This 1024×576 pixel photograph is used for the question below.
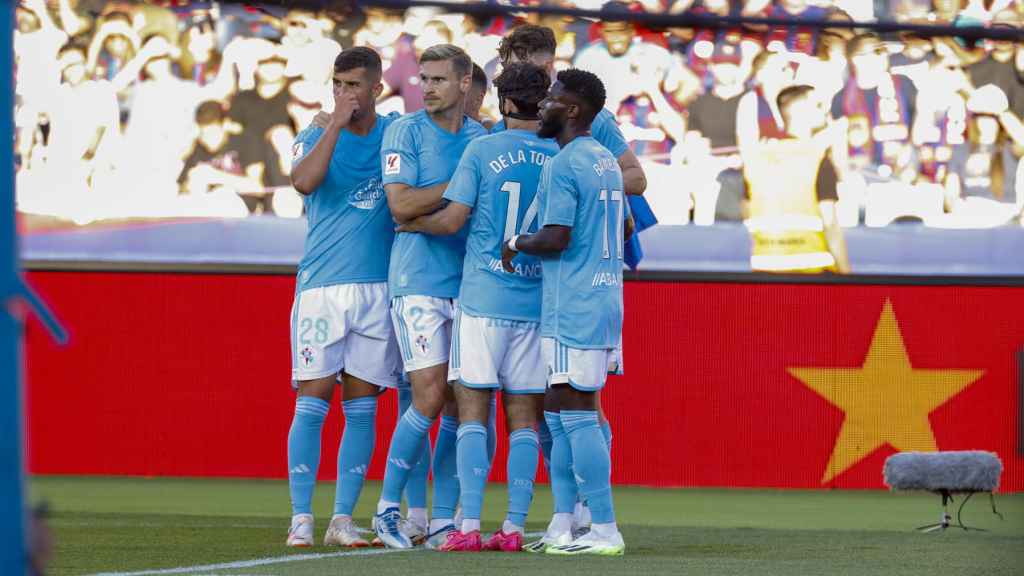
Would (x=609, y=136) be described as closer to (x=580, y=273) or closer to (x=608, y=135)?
(x=608, y=135)

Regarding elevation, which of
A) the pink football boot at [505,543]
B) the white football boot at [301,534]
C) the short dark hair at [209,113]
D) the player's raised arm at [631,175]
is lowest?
the white football boot at [301,534]

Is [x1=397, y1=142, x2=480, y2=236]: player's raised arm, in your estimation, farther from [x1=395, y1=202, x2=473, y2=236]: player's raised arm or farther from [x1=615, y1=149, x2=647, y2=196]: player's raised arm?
[x1=615, y1=149, x2=647, y2=196]: player's raised arm

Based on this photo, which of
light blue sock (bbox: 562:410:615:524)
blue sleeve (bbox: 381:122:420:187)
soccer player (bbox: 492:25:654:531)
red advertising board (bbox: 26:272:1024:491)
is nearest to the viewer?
light blue sock (bbox: 562:410:615:524)

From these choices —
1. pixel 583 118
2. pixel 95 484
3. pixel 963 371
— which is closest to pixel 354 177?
pixel 583 118

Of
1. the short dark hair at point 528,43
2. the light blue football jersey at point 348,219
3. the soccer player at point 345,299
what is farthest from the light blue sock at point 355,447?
the short dark hair at point 528,43

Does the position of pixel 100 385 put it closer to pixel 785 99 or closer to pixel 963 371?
pixel 785 99

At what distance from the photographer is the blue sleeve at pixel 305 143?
5961 mm

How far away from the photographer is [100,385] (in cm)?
1020

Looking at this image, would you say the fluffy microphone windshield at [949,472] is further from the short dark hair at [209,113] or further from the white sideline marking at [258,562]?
the short dark hair at [209,113]

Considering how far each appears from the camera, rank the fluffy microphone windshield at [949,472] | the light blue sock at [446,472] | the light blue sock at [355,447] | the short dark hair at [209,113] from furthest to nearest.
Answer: the short dark hair at [209,113] < the fluffy microphone windshield at [949,472] < the light blue sock at [355,447] < the light blue sock at [446,472]

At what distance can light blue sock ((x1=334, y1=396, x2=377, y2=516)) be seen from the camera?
605cm

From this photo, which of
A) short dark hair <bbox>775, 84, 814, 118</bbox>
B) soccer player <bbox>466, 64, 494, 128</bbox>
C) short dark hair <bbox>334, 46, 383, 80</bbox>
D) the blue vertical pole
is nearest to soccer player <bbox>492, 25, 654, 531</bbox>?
soccer player <bbox>466, 64, 494, 128</bbox>

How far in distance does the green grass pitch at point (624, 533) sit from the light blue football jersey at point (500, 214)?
83 centimetres

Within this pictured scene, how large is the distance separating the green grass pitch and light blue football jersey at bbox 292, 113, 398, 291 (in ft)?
3.15
